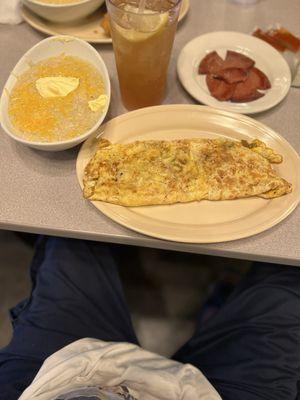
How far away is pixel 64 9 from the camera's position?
1.00m

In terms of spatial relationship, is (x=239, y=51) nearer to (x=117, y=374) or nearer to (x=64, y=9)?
(x=64, y=9)

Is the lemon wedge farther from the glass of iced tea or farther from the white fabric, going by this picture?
the white fabric

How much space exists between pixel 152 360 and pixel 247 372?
0.23 m

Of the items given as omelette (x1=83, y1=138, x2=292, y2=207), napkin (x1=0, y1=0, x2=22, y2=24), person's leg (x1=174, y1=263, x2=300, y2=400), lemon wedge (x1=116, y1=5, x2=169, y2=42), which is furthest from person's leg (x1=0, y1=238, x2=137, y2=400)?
napkin (x1=0, y1=0, x2=22, y2=24)

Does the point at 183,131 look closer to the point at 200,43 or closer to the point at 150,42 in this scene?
the point at 150,42

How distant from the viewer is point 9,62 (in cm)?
102

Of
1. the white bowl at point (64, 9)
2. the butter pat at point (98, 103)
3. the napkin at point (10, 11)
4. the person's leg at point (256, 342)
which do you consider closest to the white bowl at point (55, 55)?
the butter pat at point (98, 103)

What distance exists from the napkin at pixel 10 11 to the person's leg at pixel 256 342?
100 centimetres

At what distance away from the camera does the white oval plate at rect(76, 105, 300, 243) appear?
733 mm

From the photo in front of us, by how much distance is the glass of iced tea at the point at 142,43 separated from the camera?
2.47ft

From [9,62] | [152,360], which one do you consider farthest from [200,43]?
[152,360]

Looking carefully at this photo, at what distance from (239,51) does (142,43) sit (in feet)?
1.32

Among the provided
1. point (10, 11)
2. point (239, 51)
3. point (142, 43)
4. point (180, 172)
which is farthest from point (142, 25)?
point (10, 11)

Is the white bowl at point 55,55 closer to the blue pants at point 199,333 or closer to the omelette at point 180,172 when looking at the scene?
the omelette at point 180,172
